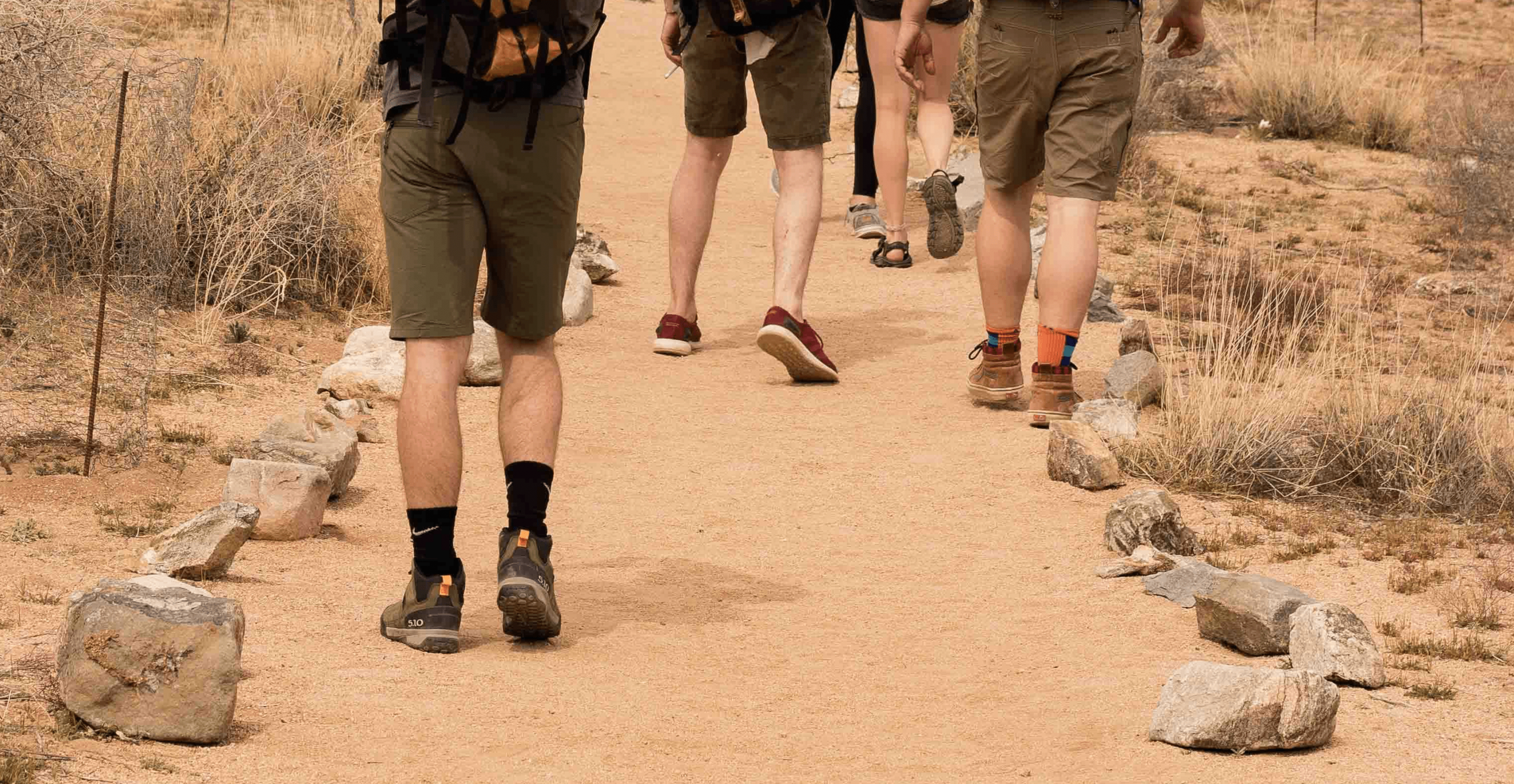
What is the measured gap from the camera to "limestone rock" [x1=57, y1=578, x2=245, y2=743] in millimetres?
2697

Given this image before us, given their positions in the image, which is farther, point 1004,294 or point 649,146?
point 649,146

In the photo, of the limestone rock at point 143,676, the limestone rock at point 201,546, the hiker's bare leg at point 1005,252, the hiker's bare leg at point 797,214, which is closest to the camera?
the limestone rock at point 143,676

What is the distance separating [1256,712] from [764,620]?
1236 millimetres

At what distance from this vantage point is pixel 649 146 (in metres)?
11.0

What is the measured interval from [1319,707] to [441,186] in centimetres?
195

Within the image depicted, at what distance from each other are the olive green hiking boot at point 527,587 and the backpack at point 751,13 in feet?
8.59

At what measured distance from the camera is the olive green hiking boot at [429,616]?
3316mm

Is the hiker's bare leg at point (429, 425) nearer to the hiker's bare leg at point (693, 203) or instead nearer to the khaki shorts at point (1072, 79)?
the khaki shorts at point (1072, 79)

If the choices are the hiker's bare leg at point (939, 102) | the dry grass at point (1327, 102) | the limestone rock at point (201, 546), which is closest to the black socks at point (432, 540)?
the limestone rock at point (201, 546)

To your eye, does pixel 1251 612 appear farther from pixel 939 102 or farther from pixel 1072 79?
pixel 939 102

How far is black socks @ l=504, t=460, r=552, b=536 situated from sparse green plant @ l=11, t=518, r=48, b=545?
1212 millimetres

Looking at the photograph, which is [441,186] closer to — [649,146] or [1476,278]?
[1476,278]

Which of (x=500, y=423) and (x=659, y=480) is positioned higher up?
(x=500, y=423)

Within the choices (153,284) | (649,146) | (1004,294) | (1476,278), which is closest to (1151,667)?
(1004,294)
